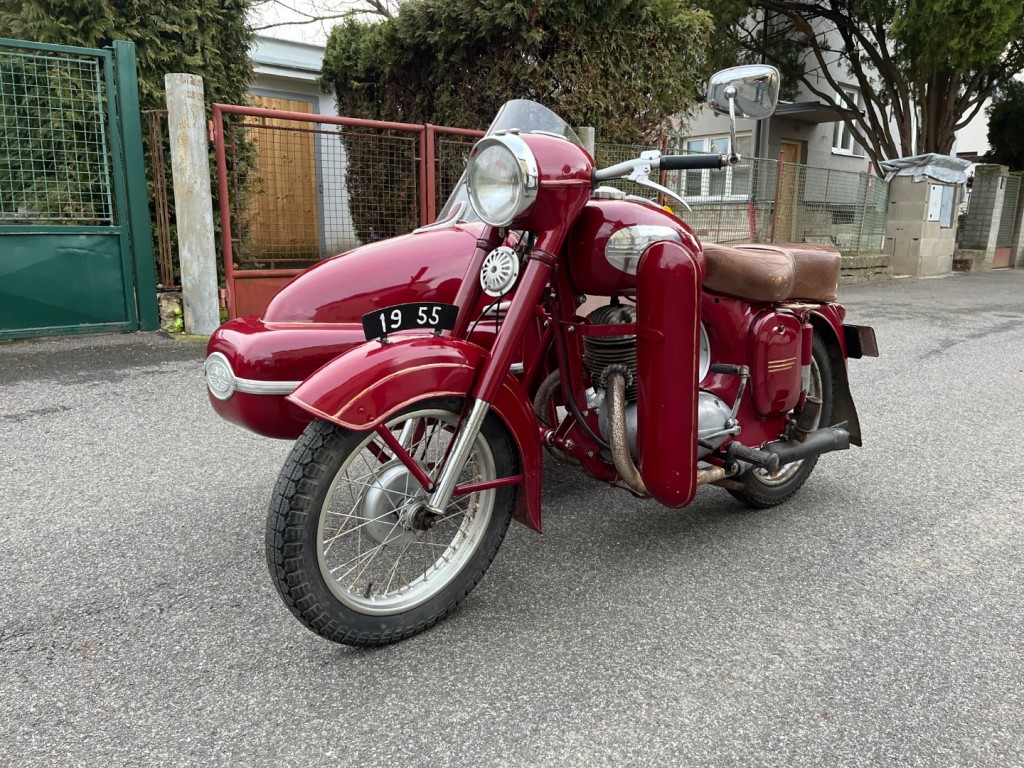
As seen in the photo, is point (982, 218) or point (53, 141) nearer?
point (53, 141)

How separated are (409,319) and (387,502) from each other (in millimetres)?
521

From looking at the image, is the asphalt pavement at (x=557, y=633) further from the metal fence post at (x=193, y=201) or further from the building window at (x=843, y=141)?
the building window at (x=843, y=141)

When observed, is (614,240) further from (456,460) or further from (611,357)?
(456,460)

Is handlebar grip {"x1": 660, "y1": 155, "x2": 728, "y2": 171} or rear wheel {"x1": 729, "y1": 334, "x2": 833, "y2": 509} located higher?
handlebar grip {"x1": 660, "y1": 155, "x2": 728, "y2": 171}

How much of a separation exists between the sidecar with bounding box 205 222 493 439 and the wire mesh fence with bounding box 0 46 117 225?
4267 mm

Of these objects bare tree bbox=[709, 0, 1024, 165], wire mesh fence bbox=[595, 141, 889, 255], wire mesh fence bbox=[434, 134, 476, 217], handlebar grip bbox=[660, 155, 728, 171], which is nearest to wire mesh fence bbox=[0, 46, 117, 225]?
wire mesh fence bbox=[434, 134, 476, 217]

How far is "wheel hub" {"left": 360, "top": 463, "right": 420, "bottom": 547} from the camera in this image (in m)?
2.15

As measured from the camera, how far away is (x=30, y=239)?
5.84m

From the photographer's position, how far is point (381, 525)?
7.16 feet

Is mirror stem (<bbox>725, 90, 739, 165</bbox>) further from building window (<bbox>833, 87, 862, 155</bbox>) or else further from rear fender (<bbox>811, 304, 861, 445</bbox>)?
building window (<bbox>833, 87, 862, 155</bbox>)

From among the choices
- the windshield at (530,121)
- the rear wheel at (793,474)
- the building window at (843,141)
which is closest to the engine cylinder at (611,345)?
the windshield at (530,121)

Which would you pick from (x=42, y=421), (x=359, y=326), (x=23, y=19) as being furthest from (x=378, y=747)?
(x=23, y=19)

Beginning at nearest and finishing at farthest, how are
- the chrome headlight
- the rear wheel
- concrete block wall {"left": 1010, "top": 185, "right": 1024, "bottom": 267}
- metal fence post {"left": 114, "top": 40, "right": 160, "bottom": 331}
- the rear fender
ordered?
the chrome headlight
the rear wheel
the rear fender
metal fence post {"left": 114, "top": 40, "right": 160, "bottom": 331}
concrete block wall {"left": 1010, "top": 185, "right": 1024, "bottom": 267}

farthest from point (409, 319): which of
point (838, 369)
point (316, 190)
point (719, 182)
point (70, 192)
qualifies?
point (719, 182)
